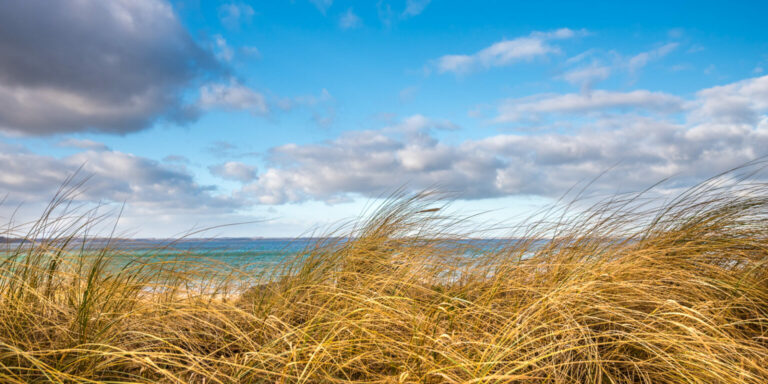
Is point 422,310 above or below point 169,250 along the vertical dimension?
below

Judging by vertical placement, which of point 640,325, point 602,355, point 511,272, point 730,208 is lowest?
point 602,355

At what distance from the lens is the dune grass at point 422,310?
1.84m

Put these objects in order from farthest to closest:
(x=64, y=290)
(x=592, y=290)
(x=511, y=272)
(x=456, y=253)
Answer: (x=456, y=253)
(x=511, y=272)
(x=64, y=290)
(x=592, y=290)

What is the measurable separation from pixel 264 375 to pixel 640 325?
66.3 inches

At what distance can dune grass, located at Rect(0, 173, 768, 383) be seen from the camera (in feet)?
6.05

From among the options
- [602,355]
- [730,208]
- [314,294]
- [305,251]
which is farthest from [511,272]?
[730,208]

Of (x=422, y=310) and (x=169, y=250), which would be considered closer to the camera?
(x=422, y=310)

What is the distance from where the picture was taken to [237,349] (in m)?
2.43

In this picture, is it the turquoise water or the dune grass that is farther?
the turquoise water

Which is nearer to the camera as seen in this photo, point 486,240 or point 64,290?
point 64,290

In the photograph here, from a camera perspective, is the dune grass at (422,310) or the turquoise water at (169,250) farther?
the turquoise water at (169,250)

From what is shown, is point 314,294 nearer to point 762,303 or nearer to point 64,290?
point 64,290

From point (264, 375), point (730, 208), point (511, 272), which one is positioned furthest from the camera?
point (730, 208)

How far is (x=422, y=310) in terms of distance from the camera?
267 centimetres
